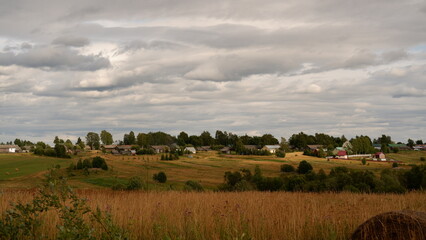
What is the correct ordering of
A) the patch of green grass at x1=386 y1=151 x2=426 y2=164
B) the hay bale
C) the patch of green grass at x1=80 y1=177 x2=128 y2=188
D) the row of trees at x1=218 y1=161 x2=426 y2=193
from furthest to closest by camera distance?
1. the patch of green grass at x1=386 y1=151 x2=426 y2=164
2. the patch of green grass at x1=80 y1=177 x2=128 y2=188
3. the row of trees at x1=218 y1=161 x2=426 y2=193
4. the hay bale

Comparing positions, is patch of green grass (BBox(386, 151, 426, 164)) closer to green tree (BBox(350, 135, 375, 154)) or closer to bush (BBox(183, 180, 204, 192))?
green tree (BBox(350, 135, 375, 154))

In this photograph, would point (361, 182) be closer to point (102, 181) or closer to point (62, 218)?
point (62, 218)

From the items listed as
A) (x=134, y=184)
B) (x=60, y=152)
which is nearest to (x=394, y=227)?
(x=134, y=184)

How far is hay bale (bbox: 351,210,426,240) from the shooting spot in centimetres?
829

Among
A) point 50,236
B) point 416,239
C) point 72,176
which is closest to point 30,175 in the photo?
point 72,176

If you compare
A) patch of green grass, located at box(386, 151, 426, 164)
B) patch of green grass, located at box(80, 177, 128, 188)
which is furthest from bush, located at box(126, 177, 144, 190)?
patch of green grass, located at box(386, 151, 426, 164)

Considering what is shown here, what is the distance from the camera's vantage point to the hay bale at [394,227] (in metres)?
8.29

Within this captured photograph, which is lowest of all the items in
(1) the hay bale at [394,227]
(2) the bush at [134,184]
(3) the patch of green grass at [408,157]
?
(3) the patch of green grass at [408,157]

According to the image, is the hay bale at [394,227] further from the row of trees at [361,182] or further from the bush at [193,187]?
the bush at [193,187]

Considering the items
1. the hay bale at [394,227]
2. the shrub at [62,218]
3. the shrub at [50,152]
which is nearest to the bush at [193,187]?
the shrub at [62,218]

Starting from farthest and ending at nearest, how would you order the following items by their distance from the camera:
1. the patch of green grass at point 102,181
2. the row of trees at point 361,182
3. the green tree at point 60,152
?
the green tree at point 60,152 < the patch of green grass at point 102,181 < the row of trees at point 361,182

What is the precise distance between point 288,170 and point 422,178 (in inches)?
1905

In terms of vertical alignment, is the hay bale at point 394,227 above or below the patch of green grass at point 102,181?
above

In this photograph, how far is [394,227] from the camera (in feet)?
28.2
